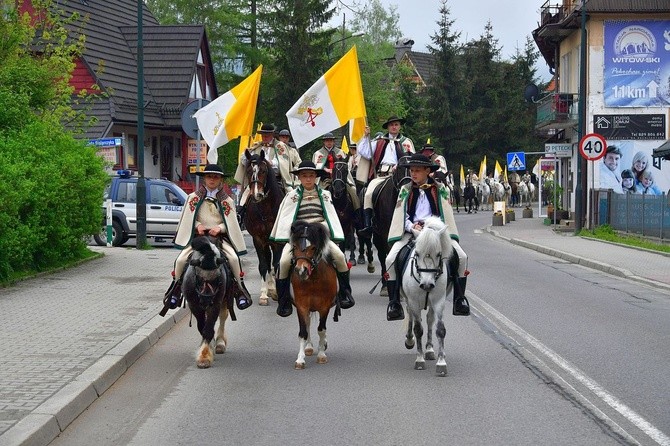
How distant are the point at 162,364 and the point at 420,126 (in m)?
74.5

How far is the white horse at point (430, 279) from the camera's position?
9875mm

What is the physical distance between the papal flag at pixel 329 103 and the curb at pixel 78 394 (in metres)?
6.22

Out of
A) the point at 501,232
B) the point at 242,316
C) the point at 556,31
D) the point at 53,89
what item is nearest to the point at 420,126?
the point at 556,31

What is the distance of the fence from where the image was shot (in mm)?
30953

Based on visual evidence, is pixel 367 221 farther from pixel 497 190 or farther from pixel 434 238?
pixel 497 190

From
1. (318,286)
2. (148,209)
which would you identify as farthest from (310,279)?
(148,209)

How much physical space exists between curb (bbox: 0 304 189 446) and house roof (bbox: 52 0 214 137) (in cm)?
2900

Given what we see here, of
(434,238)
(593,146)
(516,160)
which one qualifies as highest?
(593,146)

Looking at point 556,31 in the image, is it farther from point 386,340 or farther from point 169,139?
point 386,340

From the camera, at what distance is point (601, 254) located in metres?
27.2

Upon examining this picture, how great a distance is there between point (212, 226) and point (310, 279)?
133 centimetres

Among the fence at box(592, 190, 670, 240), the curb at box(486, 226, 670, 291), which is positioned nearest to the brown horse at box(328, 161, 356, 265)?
the curb at box(486, 226, 670, 291)

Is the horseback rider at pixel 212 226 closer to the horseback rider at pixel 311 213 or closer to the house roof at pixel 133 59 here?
the horseback rider at pixel 311 213

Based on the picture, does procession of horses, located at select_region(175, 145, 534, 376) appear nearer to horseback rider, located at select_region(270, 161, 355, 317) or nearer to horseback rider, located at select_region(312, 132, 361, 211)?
horseback rider, located at select_region(270, 161, 355, 317)
